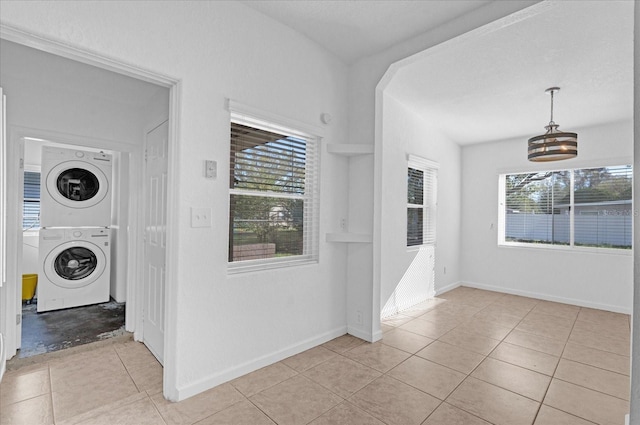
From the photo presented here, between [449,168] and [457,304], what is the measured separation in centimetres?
228

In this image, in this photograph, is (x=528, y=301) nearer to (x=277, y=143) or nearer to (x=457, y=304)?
(x=457, y=304)

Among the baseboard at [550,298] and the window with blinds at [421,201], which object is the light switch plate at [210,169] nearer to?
the window with blinds at [421,201]

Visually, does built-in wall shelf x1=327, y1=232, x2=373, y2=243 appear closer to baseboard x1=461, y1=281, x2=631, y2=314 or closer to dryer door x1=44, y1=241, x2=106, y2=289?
dryer door x1=44, y1=241, x2=106, y2=289

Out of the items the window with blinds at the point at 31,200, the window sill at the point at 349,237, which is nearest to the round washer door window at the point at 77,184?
the window with blinds at the point at 31,200

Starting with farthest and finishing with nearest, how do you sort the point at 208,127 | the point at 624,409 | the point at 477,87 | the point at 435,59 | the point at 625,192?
1. the point at 625,192
2. the point at 477,87
3. the point at 435,59
4. the point at 208,127
5. the point at 624,409

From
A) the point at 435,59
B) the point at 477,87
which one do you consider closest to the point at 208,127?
the point at 435,59

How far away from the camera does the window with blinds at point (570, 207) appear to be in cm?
450

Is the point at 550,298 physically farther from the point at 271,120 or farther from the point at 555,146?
the point at 271,120

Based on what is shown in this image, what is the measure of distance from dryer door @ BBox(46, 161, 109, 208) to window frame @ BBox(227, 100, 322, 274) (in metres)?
2.91

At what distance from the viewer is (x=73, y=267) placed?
405cm

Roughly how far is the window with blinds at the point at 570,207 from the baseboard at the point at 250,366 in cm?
401

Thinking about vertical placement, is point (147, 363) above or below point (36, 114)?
below

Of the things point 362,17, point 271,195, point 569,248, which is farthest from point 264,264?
point 569,248

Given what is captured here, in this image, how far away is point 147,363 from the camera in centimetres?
262
